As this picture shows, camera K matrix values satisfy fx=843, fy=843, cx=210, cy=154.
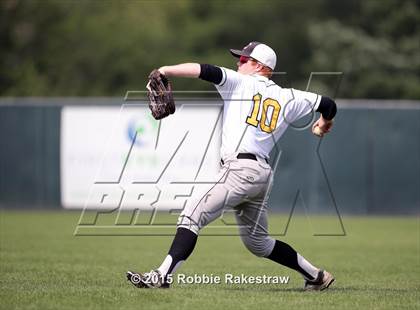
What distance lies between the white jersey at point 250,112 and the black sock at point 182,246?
70 cm

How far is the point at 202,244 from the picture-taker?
12844 millimetres

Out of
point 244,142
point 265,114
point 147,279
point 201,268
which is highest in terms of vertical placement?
point 265,114

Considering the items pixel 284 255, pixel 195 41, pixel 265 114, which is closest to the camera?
pixel 265 114

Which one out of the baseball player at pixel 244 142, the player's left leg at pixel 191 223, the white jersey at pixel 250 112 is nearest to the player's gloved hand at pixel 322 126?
the baseball player at pixel 244 142

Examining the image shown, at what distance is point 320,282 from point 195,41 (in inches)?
1568

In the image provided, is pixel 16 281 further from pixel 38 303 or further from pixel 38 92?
pixel 38 92

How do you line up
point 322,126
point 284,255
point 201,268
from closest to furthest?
point 322,126
point 284,255
point 201,268

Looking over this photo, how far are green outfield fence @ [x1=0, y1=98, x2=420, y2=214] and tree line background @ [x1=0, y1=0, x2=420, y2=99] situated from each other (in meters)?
13.6

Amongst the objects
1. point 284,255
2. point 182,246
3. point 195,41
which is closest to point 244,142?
point 182,246

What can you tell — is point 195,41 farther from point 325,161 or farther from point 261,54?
point 261,54

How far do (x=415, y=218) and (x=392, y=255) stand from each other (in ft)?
23.6

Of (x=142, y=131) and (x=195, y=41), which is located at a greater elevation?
(x=142, y=131)

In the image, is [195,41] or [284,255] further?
[195,41]

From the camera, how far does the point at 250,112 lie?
6.72 meters
